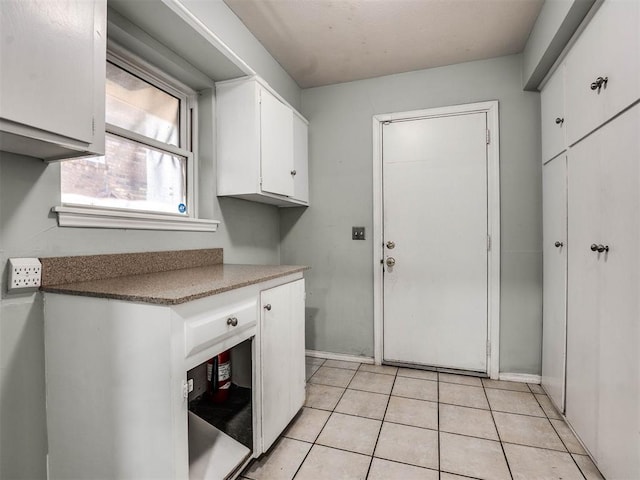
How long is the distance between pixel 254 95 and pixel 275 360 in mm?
1543

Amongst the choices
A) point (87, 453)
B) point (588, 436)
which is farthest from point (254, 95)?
point (588, 436)

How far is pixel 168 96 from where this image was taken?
6.31 feet

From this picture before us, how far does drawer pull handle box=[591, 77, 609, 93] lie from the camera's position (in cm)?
139

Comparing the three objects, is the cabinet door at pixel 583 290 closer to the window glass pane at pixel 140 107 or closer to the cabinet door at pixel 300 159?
the cabinet door at pixel 300 159

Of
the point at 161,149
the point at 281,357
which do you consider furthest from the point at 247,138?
the point at 281,357

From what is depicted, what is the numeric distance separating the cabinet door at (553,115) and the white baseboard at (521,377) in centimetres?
155

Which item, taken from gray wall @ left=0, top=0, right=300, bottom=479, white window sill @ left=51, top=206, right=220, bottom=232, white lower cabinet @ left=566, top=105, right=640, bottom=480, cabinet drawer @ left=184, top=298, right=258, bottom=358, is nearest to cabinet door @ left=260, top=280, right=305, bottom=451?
cabinet drawer @ left=184, top=298, right=258, bottom=358

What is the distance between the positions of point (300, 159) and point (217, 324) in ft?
5.87

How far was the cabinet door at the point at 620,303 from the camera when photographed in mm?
1196

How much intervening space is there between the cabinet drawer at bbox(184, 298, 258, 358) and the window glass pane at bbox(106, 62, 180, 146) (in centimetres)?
110

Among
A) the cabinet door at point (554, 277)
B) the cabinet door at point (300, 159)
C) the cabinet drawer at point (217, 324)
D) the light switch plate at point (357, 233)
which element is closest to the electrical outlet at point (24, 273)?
the cabinet drawer at point (217, 324)

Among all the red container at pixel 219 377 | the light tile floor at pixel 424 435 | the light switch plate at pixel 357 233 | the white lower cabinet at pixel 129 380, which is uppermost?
the light switch plate at pixel 357 233

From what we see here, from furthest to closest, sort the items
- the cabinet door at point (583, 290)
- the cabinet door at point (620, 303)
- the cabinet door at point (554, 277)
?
the cabinet door at point (554, 277), the cabinet door at point (583, 290), the cabinet door at point (620, 303)

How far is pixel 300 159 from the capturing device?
8.71 feet
